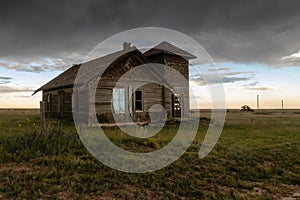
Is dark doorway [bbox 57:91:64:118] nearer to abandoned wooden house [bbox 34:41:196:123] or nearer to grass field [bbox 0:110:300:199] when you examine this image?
abandoned wooden house [bbox 34:41:196:123]

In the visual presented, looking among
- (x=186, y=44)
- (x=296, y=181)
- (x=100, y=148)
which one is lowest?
(x=296, y=181)

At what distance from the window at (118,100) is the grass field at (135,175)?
26.0 feet

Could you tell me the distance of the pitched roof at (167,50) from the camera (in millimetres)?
23309

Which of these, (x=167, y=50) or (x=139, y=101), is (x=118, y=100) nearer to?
(x=139, y=101)

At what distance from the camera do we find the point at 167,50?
2330 centimetres

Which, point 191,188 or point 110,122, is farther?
point 110,122

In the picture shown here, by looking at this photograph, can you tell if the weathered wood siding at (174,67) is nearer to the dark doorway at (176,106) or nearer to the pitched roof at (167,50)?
A: the pitched roof at (167,50)

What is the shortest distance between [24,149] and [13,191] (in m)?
3.06

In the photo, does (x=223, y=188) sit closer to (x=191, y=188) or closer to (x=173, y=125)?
(x=191, y=188)

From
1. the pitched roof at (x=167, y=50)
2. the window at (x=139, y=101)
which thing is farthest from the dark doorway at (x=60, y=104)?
the pitched roof at (x=167, y=50)

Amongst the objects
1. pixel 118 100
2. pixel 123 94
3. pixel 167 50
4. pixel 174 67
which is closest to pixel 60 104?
pixel 118 100

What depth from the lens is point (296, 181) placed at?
7.22 m

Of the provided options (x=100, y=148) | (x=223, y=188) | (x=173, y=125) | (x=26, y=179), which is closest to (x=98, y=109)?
(x=173, y=125)

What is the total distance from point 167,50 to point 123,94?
24.1 feet
